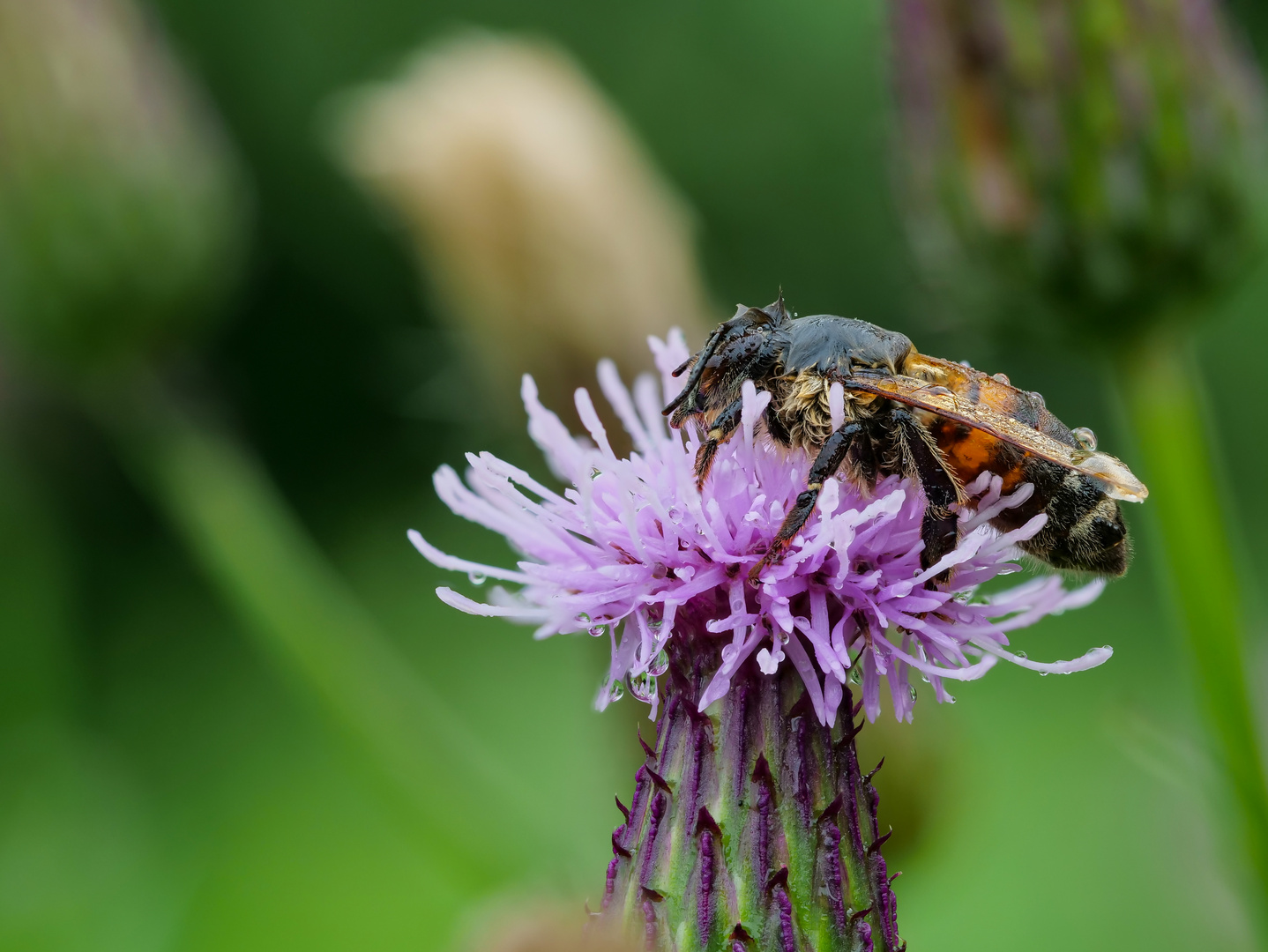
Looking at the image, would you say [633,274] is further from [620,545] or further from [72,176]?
[620,545]

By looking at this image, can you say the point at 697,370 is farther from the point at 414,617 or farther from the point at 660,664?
the point at 414,617

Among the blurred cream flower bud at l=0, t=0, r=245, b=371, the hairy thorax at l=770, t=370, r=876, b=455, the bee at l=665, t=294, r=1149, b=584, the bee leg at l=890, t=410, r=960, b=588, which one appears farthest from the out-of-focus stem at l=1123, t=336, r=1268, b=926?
the blurred cream flower bud at l=0, t=0, r=245, b=371

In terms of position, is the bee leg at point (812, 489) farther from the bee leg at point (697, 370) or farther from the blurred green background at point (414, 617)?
the blurred green background at point (414, 617)

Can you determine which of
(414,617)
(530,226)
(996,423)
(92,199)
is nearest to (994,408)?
(996,423)

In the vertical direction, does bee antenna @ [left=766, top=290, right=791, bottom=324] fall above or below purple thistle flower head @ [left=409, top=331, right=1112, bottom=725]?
above

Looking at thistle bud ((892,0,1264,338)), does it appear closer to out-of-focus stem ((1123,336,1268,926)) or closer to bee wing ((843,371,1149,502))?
out-of-focus stem ((1123,336,1268,926))
